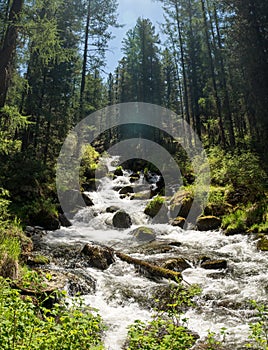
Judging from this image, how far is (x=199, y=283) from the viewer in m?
6.50

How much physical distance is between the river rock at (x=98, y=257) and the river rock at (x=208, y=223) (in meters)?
5.26

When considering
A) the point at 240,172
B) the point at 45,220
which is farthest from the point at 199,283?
the point at 240,172

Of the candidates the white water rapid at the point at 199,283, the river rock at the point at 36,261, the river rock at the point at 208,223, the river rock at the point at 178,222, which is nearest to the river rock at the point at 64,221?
the white water rapid at the point at 199,283

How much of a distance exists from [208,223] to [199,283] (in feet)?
19.0

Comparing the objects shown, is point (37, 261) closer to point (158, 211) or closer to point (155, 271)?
point (155, 271)

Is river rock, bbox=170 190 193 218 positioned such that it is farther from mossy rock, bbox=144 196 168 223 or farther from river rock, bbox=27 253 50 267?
river rock, bbox=27 253 50 267

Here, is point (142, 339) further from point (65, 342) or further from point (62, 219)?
point (62, 219)

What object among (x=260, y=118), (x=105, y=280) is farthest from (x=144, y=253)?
(x=260, y=118)

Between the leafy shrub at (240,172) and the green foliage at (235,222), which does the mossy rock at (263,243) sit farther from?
the leafy shrub at (240,172)

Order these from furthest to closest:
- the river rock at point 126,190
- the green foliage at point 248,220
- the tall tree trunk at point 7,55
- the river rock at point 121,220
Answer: the river rock at point 126,190, the river rock at point 121,220, the green foliage at point 248,220, the tall tree trunk at point 7,55

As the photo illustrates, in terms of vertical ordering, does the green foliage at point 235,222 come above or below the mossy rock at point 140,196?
below

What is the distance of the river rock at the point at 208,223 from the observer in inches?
467

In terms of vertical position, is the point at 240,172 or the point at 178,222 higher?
the point at 240,172

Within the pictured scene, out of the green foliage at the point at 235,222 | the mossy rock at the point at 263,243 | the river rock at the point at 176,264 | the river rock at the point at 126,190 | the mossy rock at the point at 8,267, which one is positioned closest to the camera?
the mossy rock at the point at 8,267
